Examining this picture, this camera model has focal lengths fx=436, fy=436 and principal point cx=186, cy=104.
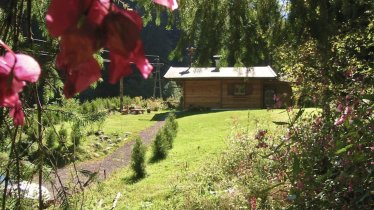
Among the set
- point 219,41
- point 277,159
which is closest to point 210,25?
point 219,41

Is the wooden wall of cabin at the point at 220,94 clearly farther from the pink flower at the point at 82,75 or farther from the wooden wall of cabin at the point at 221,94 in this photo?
the pink flower at the point at 82,75

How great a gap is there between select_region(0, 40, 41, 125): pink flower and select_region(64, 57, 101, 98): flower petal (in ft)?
0.10

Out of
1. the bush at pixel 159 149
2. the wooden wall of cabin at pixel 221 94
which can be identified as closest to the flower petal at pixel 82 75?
the bush at pixel 159 149

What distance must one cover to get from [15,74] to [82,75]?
0.07m

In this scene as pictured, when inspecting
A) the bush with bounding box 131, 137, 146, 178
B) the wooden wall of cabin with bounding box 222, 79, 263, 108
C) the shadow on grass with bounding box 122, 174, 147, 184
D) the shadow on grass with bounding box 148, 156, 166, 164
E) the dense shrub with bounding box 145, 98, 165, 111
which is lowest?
the shadow on grass with bounding box 122, 174, 147, 184

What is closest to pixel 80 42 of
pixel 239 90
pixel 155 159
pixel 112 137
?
pixel 155 159

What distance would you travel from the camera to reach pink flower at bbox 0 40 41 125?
1.33ft

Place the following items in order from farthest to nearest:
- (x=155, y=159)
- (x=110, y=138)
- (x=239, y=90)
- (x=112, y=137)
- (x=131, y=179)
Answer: (x=239, y=90) < (x=112, y=137) < (x=110, y=138) < (x=155, y=159) < (x=131, y=179)

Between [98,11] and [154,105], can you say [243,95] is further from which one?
[98,11]

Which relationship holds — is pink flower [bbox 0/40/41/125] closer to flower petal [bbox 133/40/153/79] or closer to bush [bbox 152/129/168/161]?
flower petal [bbox 133/40/153/79]

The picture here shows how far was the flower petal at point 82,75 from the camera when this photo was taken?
0.38m

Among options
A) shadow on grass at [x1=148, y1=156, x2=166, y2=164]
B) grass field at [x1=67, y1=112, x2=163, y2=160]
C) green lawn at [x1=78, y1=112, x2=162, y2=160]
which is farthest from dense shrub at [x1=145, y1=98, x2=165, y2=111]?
shadow on grass at [x1=148, y1=156, x2=166, y2=164]

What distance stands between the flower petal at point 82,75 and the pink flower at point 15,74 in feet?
0.10

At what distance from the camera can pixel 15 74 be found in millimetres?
414
